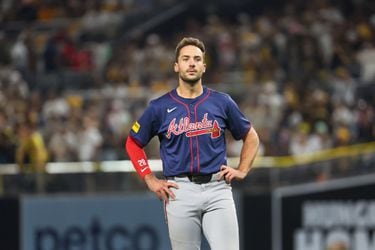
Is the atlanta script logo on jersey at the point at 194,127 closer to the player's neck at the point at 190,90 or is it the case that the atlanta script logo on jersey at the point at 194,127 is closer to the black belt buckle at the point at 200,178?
the player's neck at the point at 190,90

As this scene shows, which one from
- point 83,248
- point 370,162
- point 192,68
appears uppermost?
point 192,68

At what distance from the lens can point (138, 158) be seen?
315 inches

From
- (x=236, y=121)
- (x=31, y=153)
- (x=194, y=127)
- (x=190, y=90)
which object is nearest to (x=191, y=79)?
(x=190, y=90)

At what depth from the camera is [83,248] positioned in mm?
14875

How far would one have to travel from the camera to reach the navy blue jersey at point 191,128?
7805mm

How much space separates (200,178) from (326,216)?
21.8 ft

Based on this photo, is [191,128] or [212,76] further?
[212,76]

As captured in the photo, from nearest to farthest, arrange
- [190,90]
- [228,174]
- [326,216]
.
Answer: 1. [228,174]
2. [190,90]
3. [326,216]

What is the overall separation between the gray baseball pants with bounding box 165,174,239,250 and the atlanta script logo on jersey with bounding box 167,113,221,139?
0.29 m

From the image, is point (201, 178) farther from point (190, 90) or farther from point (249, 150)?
point (190, 90)

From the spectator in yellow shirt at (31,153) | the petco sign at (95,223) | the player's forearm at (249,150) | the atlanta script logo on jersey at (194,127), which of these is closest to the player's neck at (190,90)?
the atlanta script logo on jersey at (194,127)

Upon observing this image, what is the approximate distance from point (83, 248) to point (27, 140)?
1769mm

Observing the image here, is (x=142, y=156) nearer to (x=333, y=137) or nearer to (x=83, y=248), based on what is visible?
(x=83, y=248)

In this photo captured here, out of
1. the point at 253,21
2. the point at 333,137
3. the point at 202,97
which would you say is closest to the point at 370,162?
the point at 333,137
